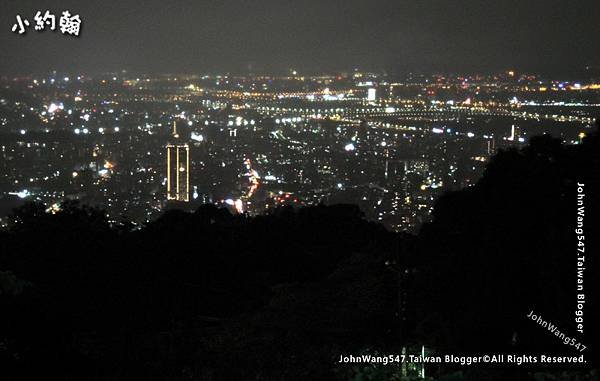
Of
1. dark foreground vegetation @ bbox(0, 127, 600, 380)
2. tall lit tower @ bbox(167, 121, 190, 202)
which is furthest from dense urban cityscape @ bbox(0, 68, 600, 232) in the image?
dark foreground vegetation @ bbox(0, 127, 600, 380)

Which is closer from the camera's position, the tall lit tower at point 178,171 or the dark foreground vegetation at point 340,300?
the dark foreground vegetation at point 340,300

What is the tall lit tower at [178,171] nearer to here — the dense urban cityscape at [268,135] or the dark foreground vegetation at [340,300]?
the dense urban cityscape at [268,135]

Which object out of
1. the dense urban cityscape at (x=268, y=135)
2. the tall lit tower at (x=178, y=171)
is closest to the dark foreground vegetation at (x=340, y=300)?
the dense urban cityscape at (x=268, y=135)

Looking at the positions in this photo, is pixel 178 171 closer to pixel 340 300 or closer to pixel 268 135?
pixel 268 135

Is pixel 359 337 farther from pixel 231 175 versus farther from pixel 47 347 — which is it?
pixel 231 175

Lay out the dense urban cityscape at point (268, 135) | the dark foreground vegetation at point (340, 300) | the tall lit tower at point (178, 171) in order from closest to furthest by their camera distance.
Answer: the dark foreground vegetation at point (340, 300)
the dense urban cityscape at point (268, 135)
the tall lit tower at point (178, 171)

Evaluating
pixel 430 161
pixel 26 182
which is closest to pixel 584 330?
pixel 430 161

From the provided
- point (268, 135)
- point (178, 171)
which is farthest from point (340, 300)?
point (268, 135)
